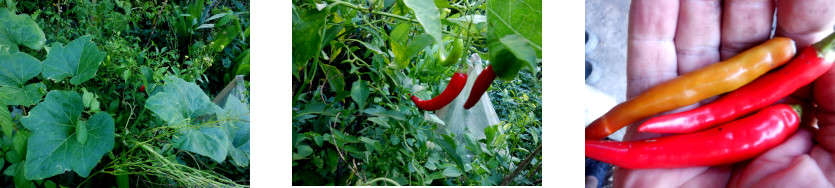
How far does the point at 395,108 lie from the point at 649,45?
0.98 ft

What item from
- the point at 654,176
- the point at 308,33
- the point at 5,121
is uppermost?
the point at 308,33

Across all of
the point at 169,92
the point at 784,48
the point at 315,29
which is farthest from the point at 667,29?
the point at 169,92

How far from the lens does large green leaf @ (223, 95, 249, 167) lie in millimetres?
616

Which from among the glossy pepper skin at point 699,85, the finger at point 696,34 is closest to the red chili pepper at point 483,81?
the glossy pepper skin at point 699,85

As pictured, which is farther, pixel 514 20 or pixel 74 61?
pixel 74 61

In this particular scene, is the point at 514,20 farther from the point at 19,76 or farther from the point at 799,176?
the point at 19,76

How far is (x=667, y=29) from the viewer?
23.2 inches

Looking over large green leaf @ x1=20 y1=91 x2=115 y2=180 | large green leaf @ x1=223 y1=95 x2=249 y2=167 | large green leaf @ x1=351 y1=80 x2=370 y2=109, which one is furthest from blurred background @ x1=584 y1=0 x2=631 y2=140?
large green leaf @ x1=20 y1=91 x2=115 y2=180

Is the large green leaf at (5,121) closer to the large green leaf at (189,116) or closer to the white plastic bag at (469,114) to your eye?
the large green leaf at (189,116)

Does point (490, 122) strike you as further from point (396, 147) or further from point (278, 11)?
point (278, 11)

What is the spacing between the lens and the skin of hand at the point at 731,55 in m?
0.55

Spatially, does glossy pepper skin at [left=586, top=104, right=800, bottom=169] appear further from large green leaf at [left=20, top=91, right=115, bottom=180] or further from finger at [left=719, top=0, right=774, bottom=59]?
large green leaf at [left=20, top=91, right=115, bottom=180]

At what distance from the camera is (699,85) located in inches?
22.0

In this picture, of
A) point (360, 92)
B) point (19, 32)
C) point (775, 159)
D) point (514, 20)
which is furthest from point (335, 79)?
point (775, 159)
